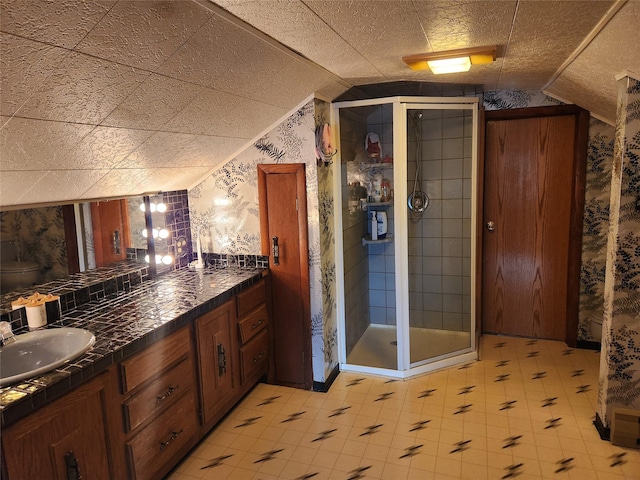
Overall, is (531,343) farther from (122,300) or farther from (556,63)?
(122,300)

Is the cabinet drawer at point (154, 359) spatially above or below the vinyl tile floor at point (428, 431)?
above

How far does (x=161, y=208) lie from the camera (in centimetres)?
287

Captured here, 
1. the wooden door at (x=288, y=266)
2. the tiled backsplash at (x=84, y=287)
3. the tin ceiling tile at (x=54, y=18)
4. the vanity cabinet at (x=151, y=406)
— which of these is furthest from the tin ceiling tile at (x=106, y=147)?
the wooden door at (x=288, y=266)

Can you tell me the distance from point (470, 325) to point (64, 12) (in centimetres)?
310

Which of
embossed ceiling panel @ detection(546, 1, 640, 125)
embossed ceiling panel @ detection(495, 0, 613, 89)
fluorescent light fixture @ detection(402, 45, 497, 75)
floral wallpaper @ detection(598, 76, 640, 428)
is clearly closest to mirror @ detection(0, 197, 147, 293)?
fluorescent light fixture @ detection(402, 45, 497, 75)

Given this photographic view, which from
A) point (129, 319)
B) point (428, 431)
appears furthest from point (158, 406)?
point (428, 431)

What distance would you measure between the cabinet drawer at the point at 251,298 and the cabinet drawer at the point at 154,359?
0.48m

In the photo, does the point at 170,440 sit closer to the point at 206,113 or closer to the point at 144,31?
the point at 206,113

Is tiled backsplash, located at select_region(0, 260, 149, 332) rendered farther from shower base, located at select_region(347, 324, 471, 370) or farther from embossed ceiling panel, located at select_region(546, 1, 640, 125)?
embossed ceiling panel, located at select_region(546, 1, 640, 125)

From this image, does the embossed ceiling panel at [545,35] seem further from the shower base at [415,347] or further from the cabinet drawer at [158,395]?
the cabinet drawer at [158,395]

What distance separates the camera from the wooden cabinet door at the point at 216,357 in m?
2.38

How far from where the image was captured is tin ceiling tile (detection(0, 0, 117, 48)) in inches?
41.6

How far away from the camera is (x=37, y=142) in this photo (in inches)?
62.9

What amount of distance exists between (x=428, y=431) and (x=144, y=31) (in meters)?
2.32
